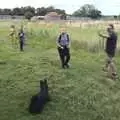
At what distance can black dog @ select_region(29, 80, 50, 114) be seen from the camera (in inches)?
446

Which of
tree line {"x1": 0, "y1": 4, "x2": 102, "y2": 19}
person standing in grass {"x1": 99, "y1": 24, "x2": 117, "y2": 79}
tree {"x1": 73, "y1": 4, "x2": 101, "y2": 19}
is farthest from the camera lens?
tree line {"x1": 0, "y1": 4, "x2": 102, "y2": 19}

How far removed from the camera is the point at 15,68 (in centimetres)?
1691

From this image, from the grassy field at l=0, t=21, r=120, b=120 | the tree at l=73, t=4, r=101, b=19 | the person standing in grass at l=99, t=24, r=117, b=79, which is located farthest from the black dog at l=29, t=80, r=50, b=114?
the tree at l=73, t=4, r=101, b=19

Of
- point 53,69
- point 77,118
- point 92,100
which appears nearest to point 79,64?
point 53,69

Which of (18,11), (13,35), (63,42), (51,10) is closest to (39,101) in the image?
(63,42)

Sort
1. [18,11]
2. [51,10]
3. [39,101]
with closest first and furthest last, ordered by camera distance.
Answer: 1. [39,101]
2. [18,11]
3. [51,10]

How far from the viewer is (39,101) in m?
11.6

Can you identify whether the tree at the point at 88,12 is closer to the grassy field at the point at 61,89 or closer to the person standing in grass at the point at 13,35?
the person standing in grass at the point at 13,35

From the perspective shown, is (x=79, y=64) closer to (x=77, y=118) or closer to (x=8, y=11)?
(x=77, y=118)

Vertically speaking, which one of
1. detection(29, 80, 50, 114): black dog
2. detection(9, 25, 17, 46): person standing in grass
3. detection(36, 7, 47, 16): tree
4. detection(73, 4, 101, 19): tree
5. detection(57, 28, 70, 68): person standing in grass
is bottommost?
detection(36, 7, 47, 16): tree

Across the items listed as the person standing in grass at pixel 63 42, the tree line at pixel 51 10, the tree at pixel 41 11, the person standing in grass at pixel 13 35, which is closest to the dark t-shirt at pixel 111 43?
the person standing in grass at pixel 63 42

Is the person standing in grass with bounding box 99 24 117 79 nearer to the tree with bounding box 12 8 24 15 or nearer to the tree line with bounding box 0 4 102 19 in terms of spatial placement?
the tree line with bounding box 0 4 102 19

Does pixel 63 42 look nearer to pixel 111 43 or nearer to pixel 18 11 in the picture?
pixel 111 43

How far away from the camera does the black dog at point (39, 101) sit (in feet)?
37.2
